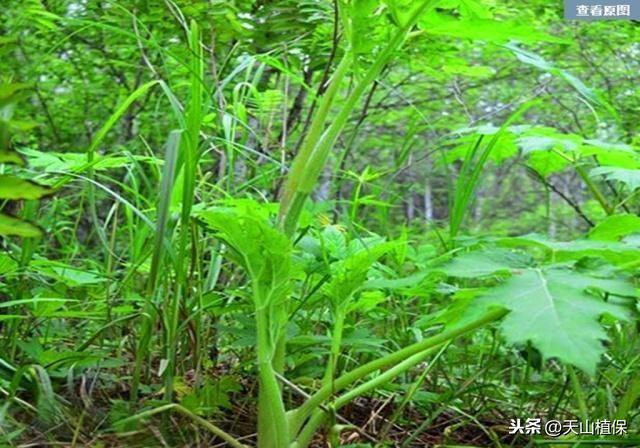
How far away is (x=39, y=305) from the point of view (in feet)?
3.40

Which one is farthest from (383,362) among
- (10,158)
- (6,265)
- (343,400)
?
(6,265)

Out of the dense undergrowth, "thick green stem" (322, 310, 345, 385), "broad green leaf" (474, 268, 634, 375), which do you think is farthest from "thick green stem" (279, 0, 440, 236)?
"broad green leaf" (474, 268, 634, 375)

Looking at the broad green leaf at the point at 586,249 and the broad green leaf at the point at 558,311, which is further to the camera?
the broad green leaf at the point at 586,249

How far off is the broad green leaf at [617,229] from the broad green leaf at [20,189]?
580 mm

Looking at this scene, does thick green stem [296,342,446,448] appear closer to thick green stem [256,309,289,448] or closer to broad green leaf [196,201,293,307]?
thick green stem [256,309,289,448]

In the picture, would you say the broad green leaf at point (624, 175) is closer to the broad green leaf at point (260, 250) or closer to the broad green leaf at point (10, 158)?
the broad green leaf at point (260, 250)

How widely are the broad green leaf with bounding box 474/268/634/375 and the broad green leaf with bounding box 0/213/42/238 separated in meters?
0.37

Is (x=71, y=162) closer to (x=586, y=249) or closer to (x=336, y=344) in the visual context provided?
(x=336, y=344)


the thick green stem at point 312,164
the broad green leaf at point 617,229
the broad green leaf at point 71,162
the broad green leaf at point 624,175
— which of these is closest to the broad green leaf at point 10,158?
the thick green stem at point 312,164

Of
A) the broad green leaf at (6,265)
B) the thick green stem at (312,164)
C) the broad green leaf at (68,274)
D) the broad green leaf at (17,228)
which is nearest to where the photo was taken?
the broad green leaf at (17,228)

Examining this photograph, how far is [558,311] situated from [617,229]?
10.4 inches

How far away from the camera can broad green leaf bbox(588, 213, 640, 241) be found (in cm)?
84

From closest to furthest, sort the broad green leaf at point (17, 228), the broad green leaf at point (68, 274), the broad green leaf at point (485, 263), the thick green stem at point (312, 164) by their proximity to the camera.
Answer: the broad green leaf at point (17, 228) < the broad green leaf at point (485, 263) < the thick green stem at point (312, 164) < the broad green leaf at point (68, 274)

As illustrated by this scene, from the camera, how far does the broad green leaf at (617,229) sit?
839 millimetres
